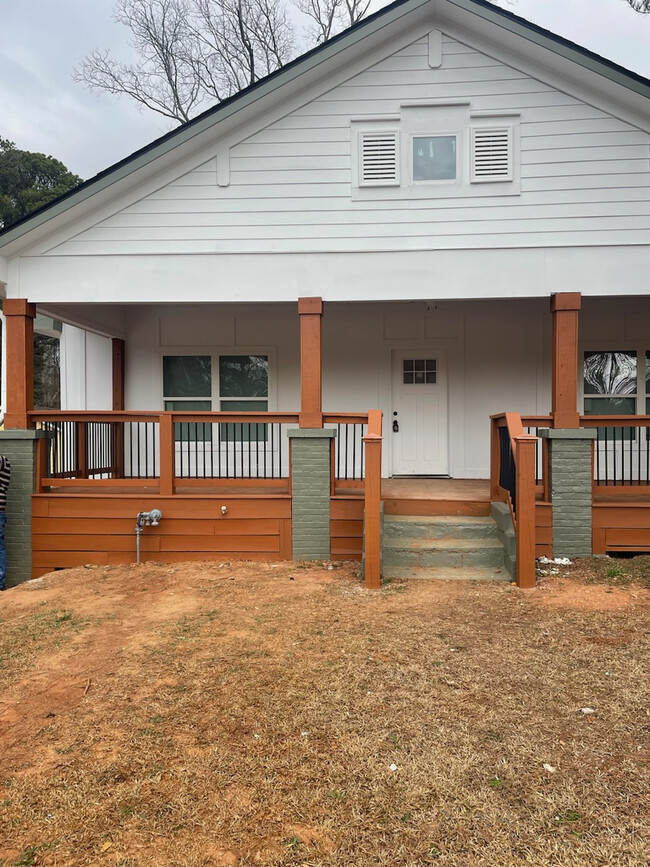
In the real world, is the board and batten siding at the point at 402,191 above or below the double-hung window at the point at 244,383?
above

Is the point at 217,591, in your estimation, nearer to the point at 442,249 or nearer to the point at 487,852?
the point at 487,852

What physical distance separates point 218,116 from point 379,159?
6.65 feet

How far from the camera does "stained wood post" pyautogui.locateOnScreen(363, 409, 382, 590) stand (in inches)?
208

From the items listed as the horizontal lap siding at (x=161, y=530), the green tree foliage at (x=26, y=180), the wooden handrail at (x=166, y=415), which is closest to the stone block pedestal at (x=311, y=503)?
the horizontal lap siding at (x=161, y=530)

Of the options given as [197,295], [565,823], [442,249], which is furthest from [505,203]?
[565,823]

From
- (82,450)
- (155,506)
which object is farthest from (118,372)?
(155,506)

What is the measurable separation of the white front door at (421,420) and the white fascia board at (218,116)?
161 inches

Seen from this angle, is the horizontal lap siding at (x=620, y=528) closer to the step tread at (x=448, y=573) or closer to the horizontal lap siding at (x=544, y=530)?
the horizontal lap siding at (x=544, y=530)

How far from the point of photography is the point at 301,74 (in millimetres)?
6395

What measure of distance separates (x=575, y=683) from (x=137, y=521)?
16.3 ft

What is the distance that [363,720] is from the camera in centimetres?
292

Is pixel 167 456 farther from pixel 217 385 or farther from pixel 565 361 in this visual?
pixel 565 361

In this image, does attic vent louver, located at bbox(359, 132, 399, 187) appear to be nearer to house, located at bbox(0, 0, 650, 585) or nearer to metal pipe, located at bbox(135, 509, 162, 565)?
house, located at bbox(0, 0, 650, 585)

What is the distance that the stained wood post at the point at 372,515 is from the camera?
17.4 ft
